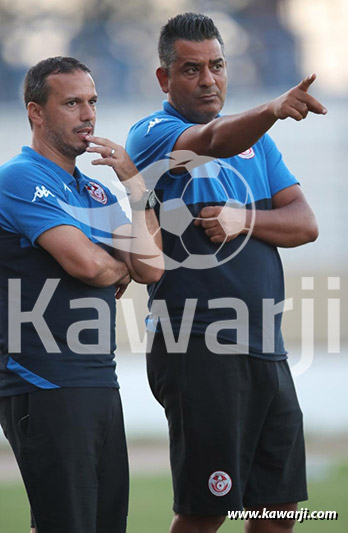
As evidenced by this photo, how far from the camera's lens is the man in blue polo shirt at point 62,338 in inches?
82.2

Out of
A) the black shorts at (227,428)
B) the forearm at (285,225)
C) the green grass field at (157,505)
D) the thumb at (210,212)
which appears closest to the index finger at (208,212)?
the thumb at (210,212)

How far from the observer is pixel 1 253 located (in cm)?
217

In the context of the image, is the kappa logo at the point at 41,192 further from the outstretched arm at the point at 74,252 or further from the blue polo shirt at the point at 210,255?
the blue polo shirt at the point at 210,255

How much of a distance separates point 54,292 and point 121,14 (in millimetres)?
6488

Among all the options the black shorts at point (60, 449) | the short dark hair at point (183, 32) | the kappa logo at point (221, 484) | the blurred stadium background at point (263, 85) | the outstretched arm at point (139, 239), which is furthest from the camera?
the blurred stadium background at point (263, 85)

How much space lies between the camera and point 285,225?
254cm

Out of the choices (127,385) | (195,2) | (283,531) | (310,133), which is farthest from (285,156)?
(283,531)

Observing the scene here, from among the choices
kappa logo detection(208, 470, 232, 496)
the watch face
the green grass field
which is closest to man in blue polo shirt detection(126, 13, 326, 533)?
kappa logo detection(208, 470, 232, 496)

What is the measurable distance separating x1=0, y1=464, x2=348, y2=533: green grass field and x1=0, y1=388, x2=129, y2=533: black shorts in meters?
1.66

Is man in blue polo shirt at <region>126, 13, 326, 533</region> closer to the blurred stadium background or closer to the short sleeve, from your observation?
the short sleeve

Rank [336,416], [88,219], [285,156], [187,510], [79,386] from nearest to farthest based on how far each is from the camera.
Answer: [79,386], [88,219], [187,510], [336,416], [285,156]

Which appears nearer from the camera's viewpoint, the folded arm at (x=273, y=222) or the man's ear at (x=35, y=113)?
the man's ear at (x=35, y=113)

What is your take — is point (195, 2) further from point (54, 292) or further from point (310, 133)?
point (54, 292)

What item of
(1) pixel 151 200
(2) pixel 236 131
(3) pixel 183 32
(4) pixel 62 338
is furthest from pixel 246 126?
(4) pixel 62 338
